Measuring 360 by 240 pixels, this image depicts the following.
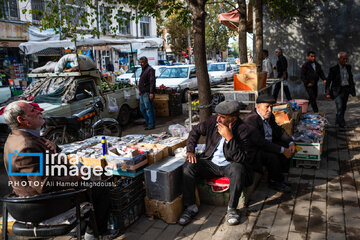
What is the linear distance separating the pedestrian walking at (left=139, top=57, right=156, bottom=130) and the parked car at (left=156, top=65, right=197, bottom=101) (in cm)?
375

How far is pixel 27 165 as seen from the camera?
294 centimetres

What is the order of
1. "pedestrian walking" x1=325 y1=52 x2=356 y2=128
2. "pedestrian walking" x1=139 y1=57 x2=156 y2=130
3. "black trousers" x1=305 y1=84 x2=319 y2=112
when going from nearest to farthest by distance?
"pedestrian walking" x1=325 y1=52 x2=356 y2=128 → "black trousers" x1=305 y1=84 x2=319 y2=112 → "pedestrian walking" x1=139 y1=57 x2=156 y2=130

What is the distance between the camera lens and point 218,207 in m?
4.48

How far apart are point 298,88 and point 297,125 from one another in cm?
733

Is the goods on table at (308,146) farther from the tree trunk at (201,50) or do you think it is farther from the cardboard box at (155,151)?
the cardboard box at (155,151)

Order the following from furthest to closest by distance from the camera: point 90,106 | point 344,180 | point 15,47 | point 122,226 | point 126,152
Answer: point 15,47
point 90,106
point 344,180
point 126,152
point 122,226

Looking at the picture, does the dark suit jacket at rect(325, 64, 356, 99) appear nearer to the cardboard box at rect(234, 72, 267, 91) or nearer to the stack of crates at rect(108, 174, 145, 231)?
the cardboard box at rect(234, 72, 267, 91)

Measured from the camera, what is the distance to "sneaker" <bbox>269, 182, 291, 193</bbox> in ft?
15.7

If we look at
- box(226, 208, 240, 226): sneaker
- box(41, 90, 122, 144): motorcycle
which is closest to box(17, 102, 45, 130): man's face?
box(226, 208, 240, 226): sneaker

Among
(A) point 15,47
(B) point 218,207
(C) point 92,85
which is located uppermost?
(A) point 15,47

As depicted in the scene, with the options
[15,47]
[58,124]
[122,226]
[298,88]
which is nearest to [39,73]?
[58,124]

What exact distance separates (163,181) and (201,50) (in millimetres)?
2602

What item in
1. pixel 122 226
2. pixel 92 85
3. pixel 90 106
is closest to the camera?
pixel 122 226

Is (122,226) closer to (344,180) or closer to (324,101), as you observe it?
(344,180)
